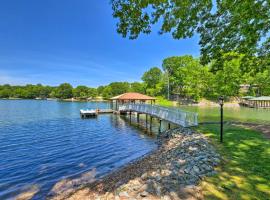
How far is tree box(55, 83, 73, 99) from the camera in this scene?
459 feet

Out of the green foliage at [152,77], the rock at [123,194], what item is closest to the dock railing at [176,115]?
the rock at [123,194]

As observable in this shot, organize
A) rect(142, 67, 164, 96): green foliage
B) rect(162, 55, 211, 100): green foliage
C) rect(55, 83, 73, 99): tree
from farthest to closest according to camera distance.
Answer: rect(55, 83, 73, 99): tree, rect(142, 67, 164, 96): green foliage, rect(162, 55, 211, 100): green foliage

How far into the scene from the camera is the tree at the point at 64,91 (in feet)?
A: 459

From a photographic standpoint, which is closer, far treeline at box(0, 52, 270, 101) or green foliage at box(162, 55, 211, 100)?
far treeline at box(0, 52, 270, 101)

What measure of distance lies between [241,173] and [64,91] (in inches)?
5677

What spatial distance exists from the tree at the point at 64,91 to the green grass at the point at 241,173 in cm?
14076

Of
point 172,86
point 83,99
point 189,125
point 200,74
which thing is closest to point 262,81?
point 200,74

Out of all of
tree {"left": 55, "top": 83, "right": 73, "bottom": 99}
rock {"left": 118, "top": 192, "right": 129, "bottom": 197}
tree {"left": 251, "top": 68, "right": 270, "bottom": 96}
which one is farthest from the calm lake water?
tree {"left": 55, "top": 83, "right": 73, "bottom": 99}

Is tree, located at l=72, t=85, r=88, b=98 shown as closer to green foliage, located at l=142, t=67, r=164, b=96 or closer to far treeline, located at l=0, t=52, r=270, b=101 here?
far treeline, located at l=0, t=52, r=270, b=101

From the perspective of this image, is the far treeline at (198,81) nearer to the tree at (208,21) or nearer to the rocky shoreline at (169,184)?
the tree at (208,21)

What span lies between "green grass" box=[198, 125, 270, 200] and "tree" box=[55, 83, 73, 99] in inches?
5542

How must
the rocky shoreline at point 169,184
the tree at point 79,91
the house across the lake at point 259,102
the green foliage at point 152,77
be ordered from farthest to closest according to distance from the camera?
the tree at point 79,91 → the green foliage at point 152,77 → the house across the lake at point 259,102 → the rocky shoreline at point 169,184

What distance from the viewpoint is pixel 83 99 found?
134 meters

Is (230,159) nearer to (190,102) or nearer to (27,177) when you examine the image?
(27,177)
